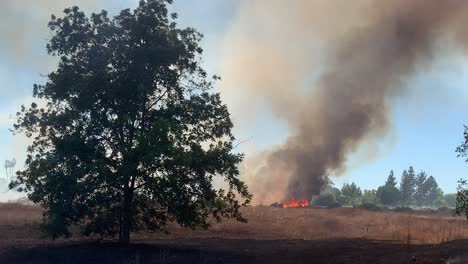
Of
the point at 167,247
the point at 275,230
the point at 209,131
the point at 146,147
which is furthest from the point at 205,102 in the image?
the point at 275,230

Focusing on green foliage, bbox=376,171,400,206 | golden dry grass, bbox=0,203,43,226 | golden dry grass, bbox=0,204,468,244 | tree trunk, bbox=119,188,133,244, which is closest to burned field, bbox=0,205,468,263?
golden dry grass, bbox=0,204,468,244

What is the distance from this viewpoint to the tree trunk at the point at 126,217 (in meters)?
25.6

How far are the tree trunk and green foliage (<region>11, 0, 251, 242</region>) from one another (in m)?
0.06

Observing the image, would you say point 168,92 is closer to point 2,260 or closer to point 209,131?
point 209,131

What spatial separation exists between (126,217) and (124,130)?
191 inches

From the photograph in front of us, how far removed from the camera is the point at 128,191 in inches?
1030

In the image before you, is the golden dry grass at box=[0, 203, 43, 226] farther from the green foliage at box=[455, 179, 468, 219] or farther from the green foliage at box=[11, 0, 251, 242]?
the green foliage at box=[455, 179, 468, 219]

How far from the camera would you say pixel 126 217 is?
25.5 metres

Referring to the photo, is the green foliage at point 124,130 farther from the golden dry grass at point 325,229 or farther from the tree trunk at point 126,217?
the golden dry grass at point 325,229

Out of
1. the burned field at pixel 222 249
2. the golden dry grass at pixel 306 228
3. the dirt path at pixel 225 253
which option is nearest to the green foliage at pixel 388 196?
the golden dry grass at pixel 306 228

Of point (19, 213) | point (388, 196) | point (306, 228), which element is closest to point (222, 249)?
point (306, 228)

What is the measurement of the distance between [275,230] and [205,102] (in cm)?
1846

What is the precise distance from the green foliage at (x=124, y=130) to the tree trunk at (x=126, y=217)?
0.06 metres

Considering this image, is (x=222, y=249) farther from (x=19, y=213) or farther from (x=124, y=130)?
(x=19, y=213)
